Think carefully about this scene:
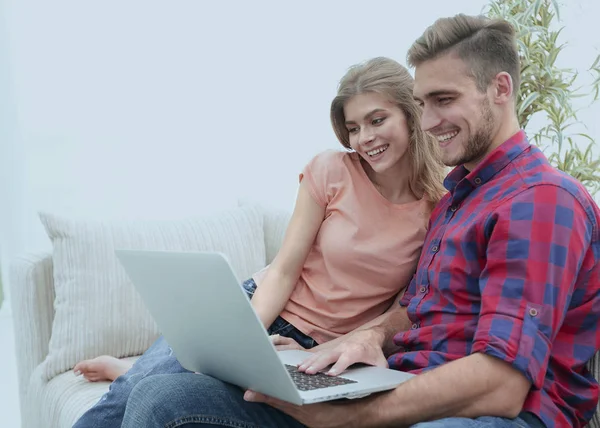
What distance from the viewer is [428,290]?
4.90 feet

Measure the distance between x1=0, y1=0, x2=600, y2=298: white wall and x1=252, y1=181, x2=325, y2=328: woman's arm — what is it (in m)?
1.73

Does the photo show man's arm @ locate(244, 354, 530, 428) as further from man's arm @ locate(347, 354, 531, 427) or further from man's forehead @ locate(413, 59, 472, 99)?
man's forehead @ locate(413, 59, 472, 99)

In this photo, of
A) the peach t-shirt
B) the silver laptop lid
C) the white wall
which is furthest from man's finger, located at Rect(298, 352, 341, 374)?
the white wall

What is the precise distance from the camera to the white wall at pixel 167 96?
3.45 metres

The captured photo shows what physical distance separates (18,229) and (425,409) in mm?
2786

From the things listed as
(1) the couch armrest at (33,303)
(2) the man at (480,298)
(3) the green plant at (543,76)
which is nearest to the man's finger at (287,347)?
(2) the man at (480,298)

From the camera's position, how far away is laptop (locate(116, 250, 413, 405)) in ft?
3.67

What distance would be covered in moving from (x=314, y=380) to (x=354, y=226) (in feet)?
1.78

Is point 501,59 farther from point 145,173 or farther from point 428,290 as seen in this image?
point 145,173

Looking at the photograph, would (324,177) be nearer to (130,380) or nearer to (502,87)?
(502,87)

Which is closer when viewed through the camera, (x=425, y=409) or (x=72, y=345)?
(x=425, y=409)

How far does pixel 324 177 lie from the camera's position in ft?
6.00

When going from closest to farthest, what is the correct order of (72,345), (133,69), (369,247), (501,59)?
(501,59) → (369,247) → (72,345) → (133,69)

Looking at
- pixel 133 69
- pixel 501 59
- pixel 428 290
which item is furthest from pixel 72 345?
pixel 133 69
